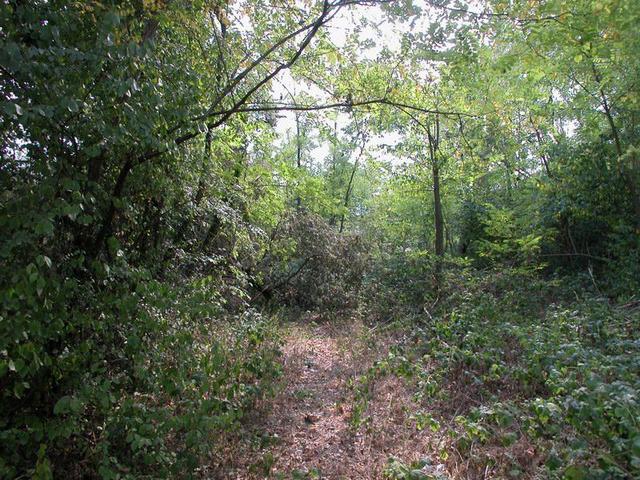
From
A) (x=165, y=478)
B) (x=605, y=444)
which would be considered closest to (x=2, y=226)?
(x=165, y=478)

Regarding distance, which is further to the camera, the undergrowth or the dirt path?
the dirt path

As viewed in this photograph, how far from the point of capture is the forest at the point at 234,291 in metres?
2.90

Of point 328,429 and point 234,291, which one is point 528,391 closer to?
point 328,429

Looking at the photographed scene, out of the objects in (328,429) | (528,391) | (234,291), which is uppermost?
(234,291)

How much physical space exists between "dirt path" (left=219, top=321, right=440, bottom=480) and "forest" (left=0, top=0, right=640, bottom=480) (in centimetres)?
3

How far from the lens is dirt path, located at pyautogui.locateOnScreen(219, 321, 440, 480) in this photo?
4125 mm

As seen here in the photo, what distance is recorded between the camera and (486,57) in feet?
19.3

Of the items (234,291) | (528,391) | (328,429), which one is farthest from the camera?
(234,291)

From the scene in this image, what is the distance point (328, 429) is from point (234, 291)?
8.26 ft

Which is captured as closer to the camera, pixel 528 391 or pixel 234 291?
pixel 528 391

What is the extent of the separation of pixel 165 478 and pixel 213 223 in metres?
3.63

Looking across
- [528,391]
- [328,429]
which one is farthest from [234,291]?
[528,391]

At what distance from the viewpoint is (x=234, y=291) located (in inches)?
263

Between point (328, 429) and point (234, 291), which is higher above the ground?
point (234, 291)
